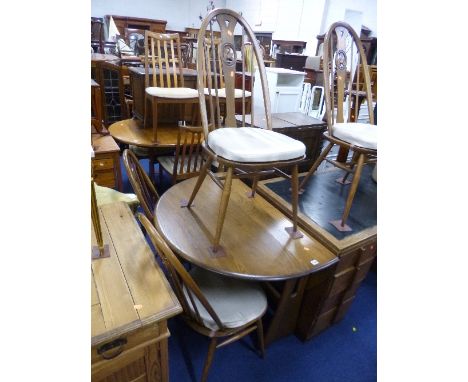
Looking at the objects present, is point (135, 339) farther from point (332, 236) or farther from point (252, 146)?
point (332, 236)

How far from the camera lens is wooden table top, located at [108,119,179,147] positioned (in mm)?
2434

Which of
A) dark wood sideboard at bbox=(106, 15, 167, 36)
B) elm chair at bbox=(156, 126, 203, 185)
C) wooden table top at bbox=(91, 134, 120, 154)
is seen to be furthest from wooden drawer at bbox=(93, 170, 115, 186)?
dark wood sideboard at bbox=(106, 15, 167, 36)

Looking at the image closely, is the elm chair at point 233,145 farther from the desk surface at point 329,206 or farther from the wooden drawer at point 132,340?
the wooden drawer at point 132,340

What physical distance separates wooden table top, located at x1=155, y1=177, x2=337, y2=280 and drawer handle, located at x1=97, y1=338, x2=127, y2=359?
34cm

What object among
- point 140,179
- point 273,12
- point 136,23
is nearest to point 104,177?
point 140,179

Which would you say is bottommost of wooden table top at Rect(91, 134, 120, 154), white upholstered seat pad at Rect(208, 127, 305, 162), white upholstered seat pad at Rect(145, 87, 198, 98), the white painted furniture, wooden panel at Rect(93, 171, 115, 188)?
wooden panel at Rect(93, 171, 115, 188)

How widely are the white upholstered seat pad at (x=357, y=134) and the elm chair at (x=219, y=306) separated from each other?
2.54 ft

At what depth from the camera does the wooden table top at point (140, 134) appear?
243cm

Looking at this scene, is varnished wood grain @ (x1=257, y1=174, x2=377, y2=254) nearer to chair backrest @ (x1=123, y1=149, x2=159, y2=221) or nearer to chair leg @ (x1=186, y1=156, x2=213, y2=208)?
chair leg @ (x1=186, y1=156, x2=213, y2=208)

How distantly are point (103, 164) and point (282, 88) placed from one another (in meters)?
2.01

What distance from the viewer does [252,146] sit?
1.01 meters
